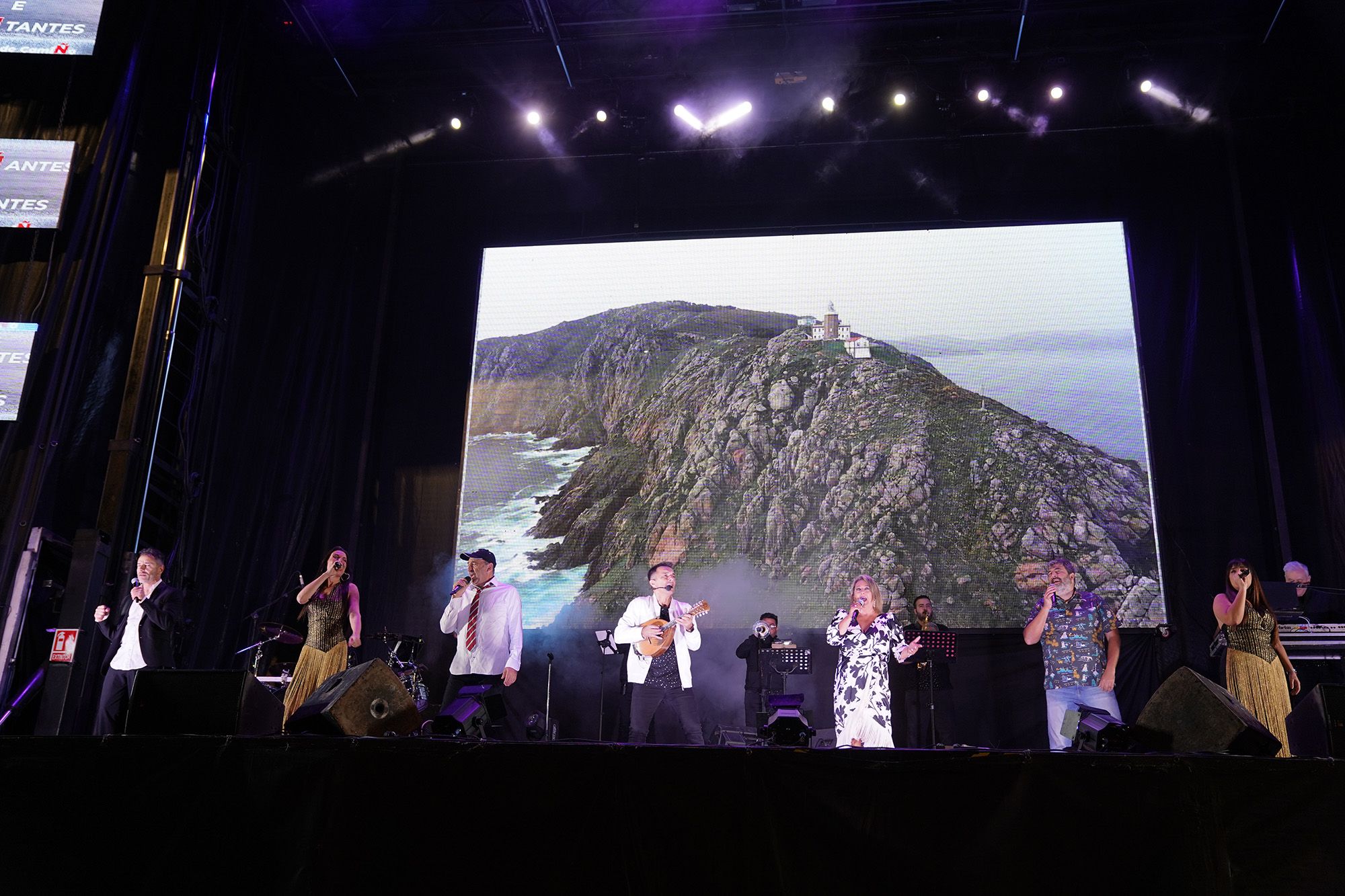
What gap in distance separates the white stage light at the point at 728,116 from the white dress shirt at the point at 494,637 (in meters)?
6.07

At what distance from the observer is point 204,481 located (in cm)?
880

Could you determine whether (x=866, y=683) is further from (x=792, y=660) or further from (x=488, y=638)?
(x=488, y=638)

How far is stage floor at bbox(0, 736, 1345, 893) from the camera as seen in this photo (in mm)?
3184

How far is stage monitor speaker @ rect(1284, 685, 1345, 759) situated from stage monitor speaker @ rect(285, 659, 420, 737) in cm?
327

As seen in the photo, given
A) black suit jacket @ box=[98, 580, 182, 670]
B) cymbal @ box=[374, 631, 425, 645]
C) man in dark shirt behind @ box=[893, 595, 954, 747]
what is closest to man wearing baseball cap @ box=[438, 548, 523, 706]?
black suit jacket @ box=[98, 580, 182, 670]

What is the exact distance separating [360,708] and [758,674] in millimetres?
5190

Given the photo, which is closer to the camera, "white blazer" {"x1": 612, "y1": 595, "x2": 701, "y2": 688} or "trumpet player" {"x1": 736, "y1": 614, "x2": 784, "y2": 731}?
"white blazer" {"x1": 612, "y1": 595, "x2": 701, "y2": 688}

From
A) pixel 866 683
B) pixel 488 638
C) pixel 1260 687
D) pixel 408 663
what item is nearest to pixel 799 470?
pixel 866 683

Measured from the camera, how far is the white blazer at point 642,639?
6.55m

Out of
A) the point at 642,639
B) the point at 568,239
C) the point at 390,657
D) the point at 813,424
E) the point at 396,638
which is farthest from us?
the point at 568,239

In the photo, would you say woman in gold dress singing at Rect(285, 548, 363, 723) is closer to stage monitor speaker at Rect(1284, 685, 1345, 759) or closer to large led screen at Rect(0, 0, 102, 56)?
large led screen at Rect(0, 0, 102, 56)

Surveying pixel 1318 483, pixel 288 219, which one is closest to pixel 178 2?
pixel 288 219

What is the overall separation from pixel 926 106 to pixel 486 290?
16.4 ft

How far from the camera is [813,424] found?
32.7 ft
